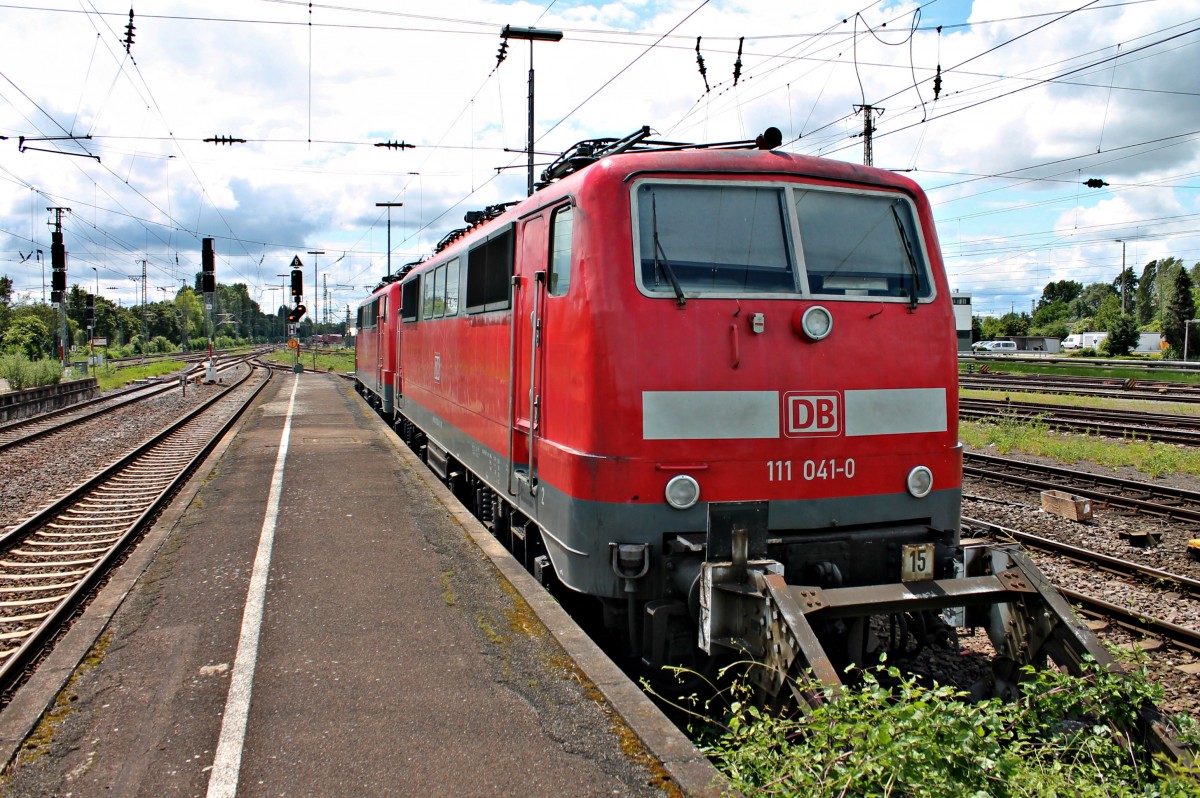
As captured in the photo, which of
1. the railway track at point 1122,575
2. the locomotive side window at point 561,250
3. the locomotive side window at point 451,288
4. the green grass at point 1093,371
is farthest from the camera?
the green grass at point 1093,371

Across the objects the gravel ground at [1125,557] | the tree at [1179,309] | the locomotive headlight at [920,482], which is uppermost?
the tree at [1179,309]

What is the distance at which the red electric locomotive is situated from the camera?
4781 millimetres

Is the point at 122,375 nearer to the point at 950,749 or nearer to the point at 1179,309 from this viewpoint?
the point at 950,749

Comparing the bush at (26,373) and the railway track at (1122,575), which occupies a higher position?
the bush at (26,373)

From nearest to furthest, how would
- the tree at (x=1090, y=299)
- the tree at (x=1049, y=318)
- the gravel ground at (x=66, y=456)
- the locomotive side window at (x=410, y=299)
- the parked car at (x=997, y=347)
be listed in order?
the gravel ground at (x=66, y=456)
the locomotive side window at (x=410, y=299)
the parked car at (x=997, y=347)
the tree at (x=1049, y=318)
the tree at (x=1090, y=299)

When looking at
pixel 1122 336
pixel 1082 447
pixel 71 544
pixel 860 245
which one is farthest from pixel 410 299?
pixel 1122 336

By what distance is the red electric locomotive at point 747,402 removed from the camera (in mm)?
4781

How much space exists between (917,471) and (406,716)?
3.29 m

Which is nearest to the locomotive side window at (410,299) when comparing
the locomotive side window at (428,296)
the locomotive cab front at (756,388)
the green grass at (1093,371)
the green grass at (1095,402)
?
the locomotive side window at (428,296)

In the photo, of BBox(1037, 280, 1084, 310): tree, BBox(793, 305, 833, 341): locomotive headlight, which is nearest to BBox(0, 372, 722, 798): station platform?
BBox(793, 305, 833, 341): locomotive headlight

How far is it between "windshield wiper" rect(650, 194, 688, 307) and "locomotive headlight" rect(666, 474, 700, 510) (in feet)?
3.25

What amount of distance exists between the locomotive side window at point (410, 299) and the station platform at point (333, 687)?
16.6 ft

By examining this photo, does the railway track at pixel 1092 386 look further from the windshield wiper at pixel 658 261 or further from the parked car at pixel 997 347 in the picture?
the parked car at pixel 997 347

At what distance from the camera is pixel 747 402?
4.89m
